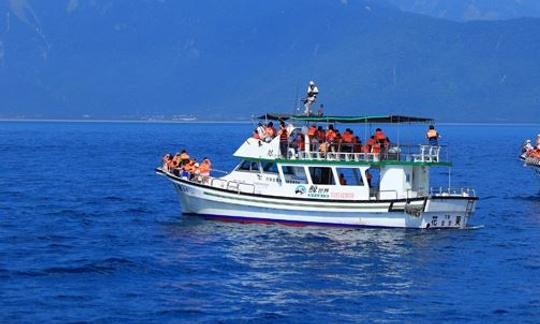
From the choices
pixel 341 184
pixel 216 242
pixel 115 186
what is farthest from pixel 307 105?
pixel 115 186

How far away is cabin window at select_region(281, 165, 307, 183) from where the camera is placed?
52.9m

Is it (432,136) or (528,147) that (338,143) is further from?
(528,147)

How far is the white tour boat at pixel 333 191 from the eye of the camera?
51719mm

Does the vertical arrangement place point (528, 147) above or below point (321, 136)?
above

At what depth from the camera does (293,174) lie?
53125 millimetres

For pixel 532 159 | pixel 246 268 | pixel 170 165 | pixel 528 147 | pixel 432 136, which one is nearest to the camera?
pixel 246 268

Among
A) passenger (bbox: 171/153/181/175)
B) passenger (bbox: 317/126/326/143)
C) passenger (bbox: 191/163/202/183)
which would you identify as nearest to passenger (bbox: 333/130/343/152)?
passenger (bbox: 317/126/326/143)

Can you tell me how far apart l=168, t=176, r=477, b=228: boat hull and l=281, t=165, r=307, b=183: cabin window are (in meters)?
1.10

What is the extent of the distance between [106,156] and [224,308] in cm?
8807

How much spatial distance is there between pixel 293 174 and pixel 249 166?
2.16m

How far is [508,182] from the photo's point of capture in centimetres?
8950

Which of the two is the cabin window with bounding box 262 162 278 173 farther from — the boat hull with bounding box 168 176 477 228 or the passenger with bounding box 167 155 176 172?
the passenger with bounding box 167 155 176 172

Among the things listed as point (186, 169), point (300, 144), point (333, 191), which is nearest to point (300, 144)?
point (300, 144)

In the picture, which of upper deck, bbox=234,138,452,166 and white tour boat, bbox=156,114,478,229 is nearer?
white tour boat, bbox=156,114,478,229
